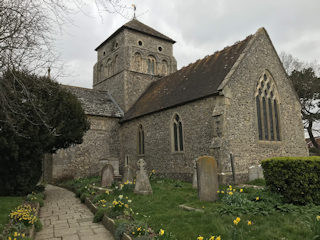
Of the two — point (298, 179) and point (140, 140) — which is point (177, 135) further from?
point (298, 179)

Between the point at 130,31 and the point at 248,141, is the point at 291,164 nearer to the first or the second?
the point at 248,141

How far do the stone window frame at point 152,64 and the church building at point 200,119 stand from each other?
6.22ft

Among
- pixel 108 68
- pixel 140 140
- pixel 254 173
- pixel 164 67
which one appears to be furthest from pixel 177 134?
pixel 108 68

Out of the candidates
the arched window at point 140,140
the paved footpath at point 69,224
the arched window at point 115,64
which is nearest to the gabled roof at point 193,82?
the arched window at point 140,140

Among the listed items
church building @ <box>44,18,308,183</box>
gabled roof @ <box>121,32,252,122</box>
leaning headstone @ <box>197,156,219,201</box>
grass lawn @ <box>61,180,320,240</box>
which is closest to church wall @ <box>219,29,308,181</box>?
church building @ <box>44,18,308,183</box>

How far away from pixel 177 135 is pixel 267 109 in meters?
5.40

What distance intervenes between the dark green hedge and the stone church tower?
15.0m

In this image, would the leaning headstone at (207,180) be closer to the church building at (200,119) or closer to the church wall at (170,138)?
the church building at (200,119)

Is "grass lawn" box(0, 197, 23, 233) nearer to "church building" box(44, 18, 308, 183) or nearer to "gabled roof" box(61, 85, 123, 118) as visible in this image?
"church building" box(44, 18, 308, 183)

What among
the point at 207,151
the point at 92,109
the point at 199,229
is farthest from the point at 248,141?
the point at 92,109

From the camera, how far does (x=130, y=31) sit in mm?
22375

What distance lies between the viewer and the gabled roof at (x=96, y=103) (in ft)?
61.1

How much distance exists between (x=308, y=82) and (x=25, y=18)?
90.0ft

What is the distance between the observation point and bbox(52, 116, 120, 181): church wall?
54.0ft
